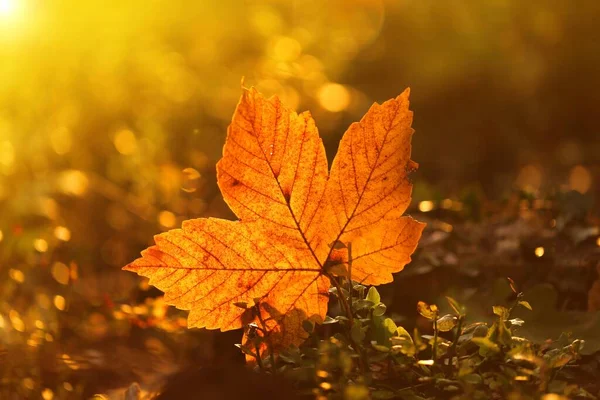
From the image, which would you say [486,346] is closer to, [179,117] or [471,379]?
[471,379]

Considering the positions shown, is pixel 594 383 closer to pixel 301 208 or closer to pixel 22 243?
pixel 301 208

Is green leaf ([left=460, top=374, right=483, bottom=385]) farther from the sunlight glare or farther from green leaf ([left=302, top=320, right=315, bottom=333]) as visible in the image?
the sunlight glare

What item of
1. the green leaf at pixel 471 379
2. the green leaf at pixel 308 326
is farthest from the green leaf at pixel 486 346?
the green leaf at pixel 308 326

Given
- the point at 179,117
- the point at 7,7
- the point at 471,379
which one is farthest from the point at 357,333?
the point at 7,7

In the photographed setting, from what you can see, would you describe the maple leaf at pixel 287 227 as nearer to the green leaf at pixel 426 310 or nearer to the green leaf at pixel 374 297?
the green leaf at pixel 374 297

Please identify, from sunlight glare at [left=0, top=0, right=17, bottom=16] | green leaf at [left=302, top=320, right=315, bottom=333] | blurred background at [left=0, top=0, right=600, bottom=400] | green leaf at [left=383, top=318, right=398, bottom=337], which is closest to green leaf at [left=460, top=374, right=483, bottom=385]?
green leaf at [left=383, top=318, right=398, bottom=337]
